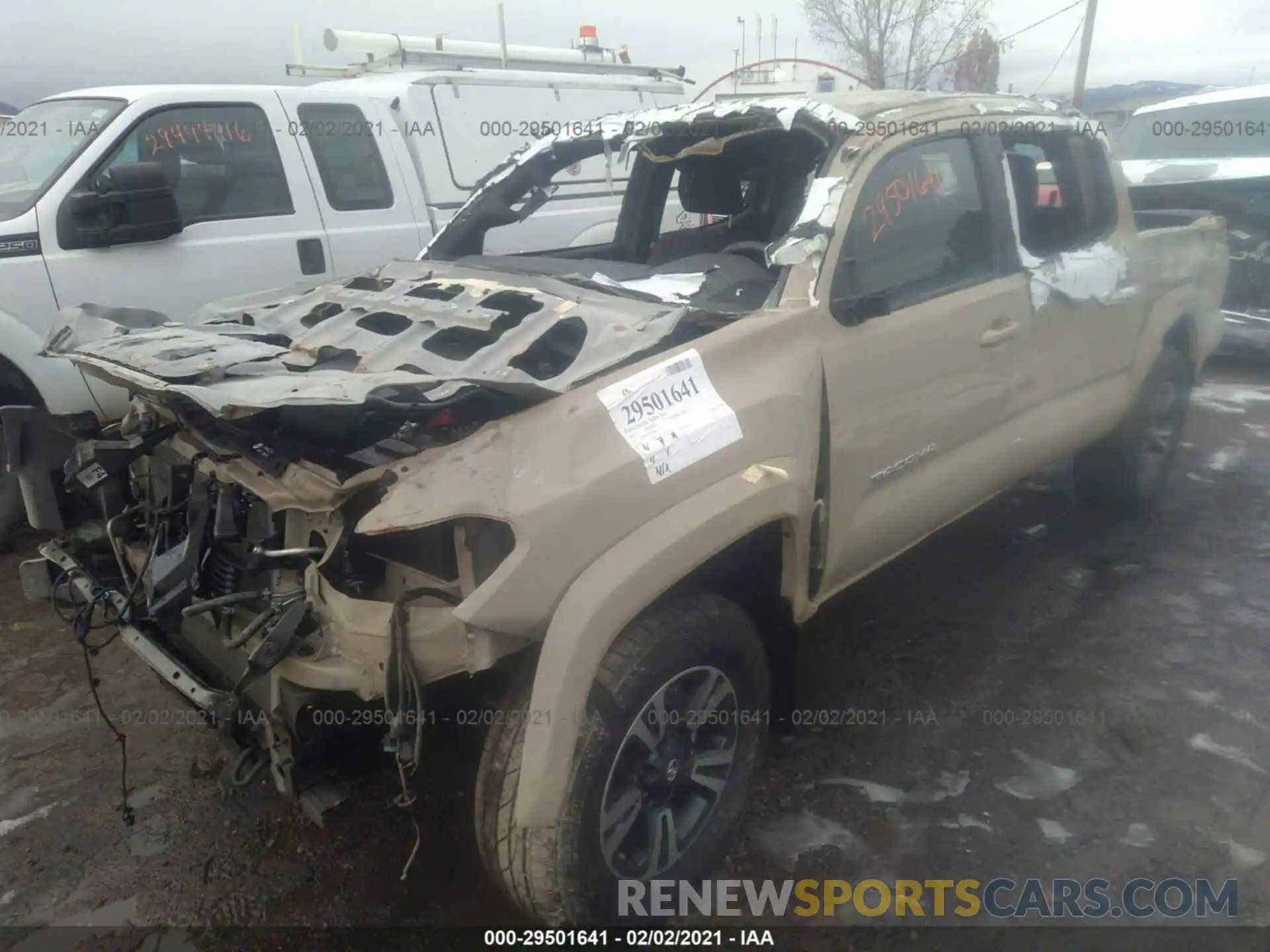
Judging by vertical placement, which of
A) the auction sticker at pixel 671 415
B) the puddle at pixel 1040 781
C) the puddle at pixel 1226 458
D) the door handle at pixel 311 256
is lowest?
the puddle at pixel 1226 458

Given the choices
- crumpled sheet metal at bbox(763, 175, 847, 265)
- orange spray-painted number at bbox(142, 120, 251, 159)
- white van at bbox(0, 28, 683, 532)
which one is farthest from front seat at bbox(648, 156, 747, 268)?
orange spray-painted number at bbox(142, 120, 251, 159)

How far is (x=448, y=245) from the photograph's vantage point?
3717mm

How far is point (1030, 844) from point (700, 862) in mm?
914

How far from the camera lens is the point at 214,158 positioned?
194 inches

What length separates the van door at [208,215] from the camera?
442 cm

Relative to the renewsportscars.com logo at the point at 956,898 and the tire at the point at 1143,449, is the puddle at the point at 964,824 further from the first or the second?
the tire at the point at 1143,449

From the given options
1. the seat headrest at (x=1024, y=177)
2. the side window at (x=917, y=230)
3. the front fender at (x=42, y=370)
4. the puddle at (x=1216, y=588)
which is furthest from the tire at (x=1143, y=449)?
the front fender at (x=42, y=370)

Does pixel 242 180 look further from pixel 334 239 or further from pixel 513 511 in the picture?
pixel 513 511

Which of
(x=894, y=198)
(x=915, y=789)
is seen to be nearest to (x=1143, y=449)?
(x=894, y=198)

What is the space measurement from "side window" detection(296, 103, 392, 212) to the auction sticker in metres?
3.70

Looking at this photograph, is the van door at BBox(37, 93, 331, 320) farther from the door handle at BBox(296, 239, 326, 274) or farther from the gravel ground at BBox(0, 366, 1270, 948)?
the gravel ground at BBox(0, 366, 1270, 948)

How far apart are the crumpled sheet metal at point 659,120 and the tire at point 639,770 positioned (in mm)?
1532

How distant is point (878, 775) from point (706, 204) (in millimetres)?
2165

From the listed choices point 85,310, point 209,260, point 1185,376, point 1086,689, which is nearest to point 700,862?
point 1086,689
